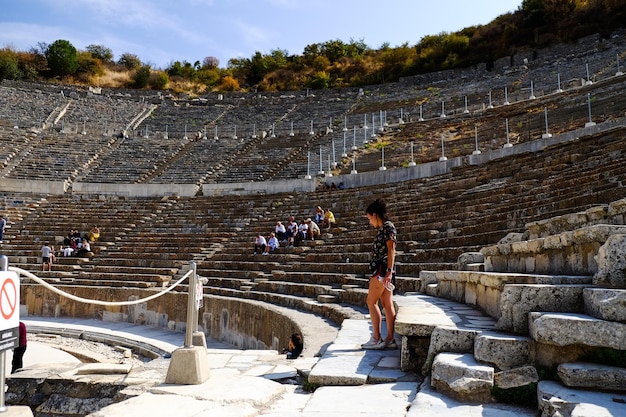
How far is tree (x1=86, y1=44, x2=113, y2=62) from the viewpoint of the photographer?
5466cm

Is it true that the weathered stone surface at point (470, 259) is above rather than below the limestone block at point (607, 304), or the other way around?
above

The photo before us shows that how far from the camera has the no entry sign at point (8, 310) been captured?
2.60 meters

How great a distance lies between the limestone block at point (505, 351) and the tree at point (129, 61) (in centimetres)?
5607

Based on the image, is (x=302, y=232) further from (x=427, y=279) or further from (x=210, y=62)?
(x=210, y=62)

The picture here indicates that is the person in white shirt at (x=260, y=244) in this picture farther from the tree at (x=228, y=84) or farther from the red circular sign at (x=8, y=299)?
the tree at (x=228, y=84)

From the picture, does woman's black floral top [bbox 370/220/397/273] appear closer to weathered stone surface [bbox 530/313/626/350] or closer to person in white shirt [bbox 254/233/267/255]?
weathered stone surface [bbox 530/313/626/350]

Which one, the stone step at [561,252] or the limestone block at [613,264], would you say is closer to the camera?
the limestone block at [613,264]

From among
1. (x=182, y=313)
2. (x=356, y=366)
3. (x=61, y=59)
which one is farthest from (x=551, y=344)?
(x=61, y=59)

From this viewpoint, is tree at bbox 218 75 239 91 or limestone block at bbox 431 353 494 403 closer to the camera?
limestone block at bbox 431 353 494 403

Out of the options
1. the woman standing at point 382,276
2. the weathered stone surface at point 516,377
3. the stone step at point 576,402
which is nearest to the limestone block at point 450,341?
the weathered stone surface at point 516,377

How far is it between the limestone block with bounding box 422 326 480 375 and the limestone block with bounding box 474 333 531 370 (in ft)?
0.86

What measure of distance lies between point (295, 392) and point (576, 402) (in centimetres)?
189

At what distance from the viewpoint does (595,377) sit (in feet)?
9.27

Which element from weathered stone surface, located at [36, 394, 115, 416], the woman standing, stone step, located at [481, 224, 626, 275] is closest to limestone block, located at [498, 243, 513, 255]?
stone step, located at [481, 224, 626, 275]
